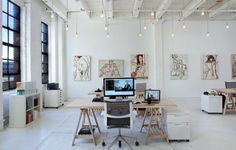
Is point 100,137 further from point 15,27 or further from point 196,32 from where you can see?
point 196,32

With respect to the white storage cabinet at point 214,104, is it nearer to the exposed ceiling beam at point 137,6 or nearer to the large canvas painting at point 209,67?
the large canvas painting at point 209,67

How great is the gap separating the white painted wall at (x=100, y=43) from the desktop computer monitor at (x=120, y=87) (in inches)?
224

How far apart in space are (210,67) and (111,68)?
4.58 meters

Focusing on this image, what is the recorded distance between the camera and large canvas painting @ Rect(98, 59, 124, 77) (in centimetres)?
1010

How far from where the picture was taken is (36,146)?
4051 mm

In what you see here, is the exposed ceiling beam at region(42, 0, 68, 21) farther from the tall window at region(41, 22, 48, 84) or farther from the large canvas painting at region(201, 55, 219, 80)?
the large canvas painting at region(201, 55, 219, 80)

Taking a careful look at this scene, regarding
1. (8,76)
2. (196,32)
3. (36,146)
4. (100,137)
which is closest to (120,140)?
(100,137)

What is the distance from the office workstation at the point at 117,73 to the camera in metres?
4.29

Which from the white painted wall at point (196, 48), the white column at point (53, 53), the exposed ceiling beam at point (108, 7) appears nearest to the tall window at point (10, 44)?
the white column at point (53, 53)

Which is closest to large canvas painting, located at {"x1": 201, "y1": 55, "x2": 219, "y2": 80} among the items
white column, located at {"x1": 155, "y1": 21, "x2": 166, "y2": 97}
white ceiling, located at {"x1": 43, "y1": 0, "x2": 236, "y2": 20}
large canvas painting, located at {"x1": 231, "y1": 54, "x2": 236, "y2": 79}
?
large canvas painting, located at {"x1": 231, "y1": 54, "x2": 236, "y2": 79}

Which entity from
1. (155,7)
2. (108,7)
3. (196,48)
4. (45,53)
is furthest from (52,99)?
(196,48)

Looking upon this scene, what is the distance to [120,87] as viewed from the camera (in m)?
4.51

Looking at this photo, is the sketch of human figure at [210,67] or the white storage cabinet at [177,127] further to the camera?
the sketch of human figure at [210,67]

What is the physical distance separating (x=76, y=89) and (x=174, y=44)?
501cm
